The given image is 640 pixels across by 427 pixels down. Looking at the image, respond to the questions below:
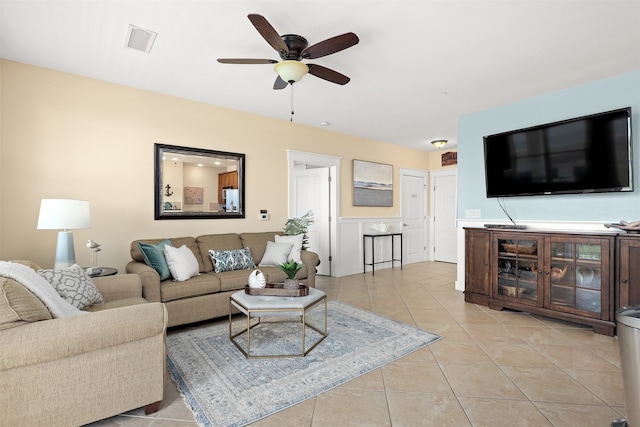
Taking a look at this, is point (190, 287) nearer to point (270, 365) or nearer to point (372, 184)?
point (270, 365)

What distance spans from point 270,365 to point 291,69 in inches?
87.3

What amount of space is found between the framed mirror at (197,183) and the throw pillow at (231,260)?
68cm

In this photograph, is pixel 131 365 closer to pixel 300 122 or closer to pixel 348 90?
pixel 348 90

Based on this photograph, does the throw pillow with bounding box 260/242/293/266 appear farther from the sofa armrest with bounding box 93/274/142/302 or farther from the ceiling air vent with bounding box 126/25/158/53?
the ceiling air vent with bounding box 126/25/158/53

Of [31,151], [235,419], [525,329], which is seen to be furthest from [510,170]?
[31,151]

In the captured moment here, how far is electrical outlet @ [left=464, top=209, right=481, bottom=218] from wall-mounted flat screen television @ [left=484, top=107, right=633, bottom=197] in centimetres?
33

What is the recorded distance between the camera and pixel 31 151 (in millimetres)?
3027

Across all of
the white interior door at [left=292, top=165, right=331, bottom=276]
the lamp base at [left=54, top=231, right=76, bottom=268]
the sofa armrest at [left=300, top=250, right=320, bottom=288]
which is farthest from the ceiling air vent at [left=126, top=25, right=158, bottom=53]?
the white interior door at [left=292, top=165, right=331, bottom=276]

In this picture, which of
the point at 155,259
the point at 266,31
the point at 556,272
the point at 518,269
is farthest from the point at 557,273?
the point at 155,259

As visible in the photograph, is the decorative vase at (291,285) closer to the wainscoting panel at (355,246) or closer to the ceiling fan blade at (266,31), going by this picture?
the ceiling fan blade at (266,31)

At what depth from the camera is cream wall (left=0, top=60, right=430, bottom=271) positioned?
297 cm

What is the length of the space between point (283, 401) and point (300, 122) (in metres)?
4.00

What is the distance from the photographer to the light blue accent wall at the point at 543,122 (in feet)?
10.5

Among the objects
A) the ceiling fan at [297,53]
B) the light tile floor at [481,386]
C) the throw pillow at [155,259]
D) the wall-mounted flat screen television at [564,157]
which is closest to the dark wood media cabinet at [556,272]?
the light tile floor at [481,386]
